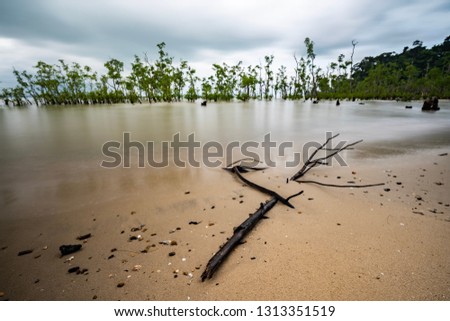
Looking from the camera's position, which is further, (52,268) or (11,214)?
(11,214)

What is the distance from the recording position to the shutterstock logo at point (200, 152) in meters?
5.20

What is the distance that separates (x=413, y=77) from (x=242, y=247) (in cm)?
7642

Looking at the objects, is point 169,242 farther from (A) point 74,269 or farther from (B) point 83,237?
(B) point 83,237

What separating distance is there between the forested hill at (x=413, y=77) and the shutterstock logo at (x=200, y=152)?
5068 cm

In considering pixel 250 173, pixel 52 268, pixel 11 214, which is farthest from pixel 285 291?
pixel 11 214

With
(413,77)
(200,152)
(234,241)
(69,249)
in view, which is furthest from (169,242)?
(413,77)

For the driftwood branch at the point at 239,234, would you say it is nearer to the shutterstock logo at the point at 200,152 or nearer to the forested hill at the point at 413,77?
the shutterstock logo at the point at 200,152

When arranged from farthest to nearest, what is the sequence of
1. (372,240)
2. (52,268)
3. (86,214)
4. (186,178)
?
(186,178), (86,214), (372,240), (52,268)

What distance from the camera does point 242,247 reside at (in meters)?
2.14

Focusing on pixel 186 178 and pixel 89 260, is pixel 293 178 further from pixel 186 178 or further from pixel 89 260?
pixel 89 260

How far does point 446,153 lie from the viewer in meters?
5.20

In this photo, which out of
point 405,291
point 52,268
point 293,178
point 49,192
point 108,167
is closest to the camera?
point 405,291

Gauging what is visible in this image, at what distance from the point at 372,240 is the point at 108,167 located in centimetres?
495

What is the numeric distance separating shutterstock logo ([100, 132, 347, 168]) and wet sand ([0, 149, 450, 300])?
1753 millimetres
